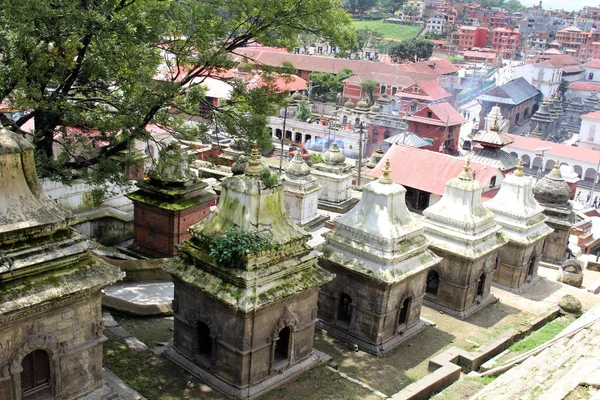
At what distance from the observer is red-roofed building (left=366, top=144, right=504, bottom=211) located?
38.8 meters

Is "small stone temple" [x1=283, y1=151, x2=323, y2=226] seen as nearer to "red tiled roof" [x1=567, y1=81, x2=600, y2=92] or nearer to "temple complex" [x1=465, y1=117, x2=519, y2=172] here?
"temple complex" [x1=465, y1=117, x2=519, y2=172]

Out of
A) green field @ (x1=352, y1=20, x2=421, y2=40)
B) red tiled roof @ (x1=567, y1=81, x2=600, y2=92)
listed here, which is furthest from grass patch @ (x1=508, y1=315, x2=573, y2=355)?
green field @ (x1=352, y1=20, x2=421, y2=40)

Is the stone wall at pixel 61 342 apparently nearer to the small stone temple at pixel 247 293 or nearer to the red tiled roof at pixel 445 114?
the small stone temple at pixel 247 293

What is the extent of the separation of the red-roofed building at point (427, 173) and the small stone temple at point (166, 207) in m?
18.9

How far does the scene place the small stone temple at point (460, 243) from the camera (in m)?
20.6

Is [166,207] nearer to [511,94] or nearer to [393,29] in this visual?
[511,94]

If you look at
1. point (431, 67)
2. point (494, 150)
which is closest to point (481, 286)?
point (494, 150)

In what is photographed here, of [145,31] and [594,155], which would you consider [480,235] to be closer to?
[145,31]

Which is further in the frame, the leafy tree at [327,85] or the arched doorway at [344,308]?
the leafy tree at [327,85]

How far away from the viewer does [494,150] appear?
41.6 m

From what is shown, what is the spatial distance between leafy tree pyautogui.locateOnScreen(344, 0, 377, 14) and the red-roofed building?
5908 inches

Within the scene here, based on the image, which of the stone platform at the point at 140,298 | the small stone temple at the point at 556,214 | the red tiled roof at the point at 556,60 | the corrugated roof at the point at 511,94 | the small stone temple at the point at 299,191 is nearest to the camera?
the stone platform at the point at 140,298

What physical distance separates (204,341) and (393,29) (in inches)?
6295

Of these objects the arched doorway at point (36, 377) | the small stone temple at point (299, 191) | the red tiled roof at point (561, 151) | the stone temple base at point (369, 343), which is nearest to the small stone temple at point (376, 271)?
the stone temple base at point (369, 343)
